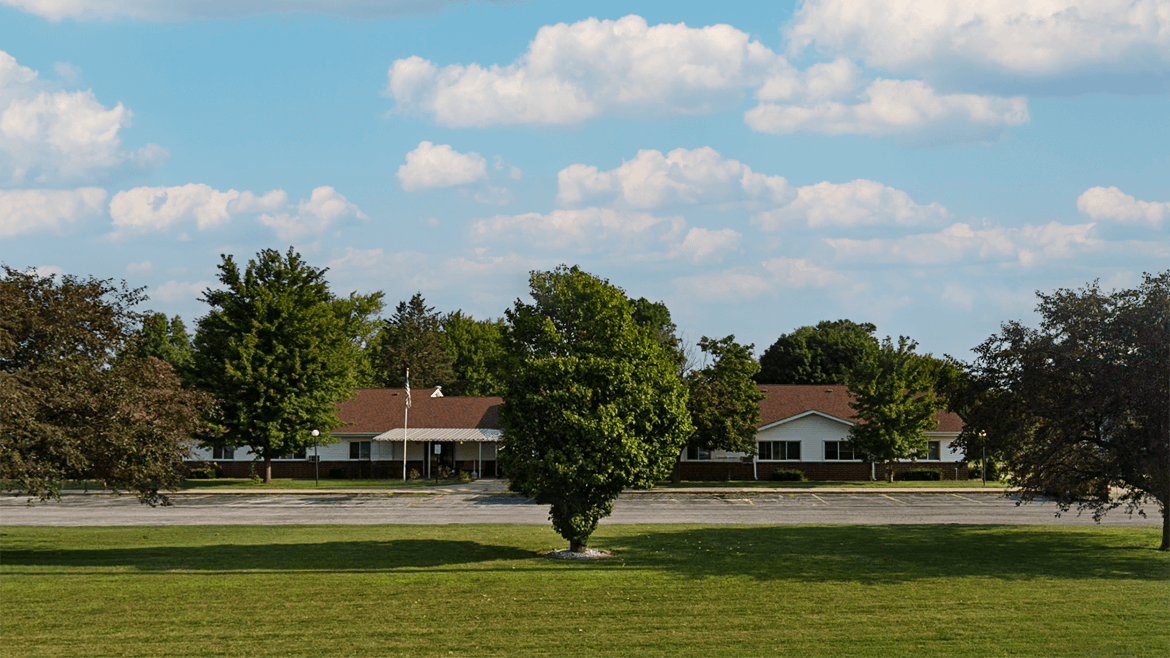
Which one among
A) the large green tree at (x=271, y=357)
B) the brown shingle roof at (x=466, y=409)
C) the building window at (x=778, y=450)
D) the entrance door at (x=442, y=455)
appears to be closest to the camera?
the large green tree at (x=271, y=357)

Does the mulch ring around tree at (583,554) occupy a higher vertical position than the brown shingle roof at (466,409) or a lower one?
lower

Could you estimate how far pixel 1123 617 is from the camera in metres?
15.6

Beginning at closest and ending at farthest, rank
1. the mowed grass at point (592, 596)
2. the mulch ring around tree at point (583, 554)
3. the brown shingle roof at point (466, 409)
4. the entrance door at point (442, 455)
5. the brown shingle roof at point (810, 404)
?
the mowed grass at point (592, 596) → the mulch ring around tree at point (583, 554) → the brown shingle roof at point (810, 404) → the entrance door at point (442, 455) → the brown shingle roof at point (466, 409)

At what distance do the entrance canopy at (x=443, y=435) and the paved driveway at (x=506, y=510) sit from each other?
1071cm

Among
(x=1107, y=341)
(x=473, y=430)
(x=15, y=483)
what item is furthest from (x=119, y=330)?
(x=473, y=430)

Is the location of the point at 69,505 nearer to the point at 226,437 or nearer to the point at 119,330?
the point at 226,437

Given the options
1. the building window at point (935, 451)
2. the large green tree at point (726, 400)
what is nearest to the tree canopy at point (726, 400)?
the large green tree at point (726, 400)

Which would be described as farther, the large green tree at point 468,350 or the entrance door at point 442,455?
the large green tree at point 468,350

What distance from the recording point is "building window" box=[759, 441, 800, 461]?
5522 centimetres

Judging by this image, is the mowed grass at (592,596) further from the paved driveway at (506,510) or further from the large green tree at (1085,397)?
the paved driveway at (506,510)

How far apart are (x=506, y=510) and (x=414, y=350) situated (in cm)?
5206

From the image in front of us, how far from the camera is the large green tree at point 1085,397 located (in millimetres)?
22656

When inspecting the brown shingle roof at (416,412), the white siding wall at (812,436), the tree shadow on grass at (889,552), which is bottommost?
the tree shadow on grass at (889,552)

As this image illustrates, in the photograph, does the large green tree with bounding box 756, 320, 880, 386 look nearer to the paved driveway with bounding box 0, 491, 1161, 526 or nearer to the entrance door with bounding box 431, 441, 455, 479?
the entrance door with bounding box 431, 441, 455, 479
